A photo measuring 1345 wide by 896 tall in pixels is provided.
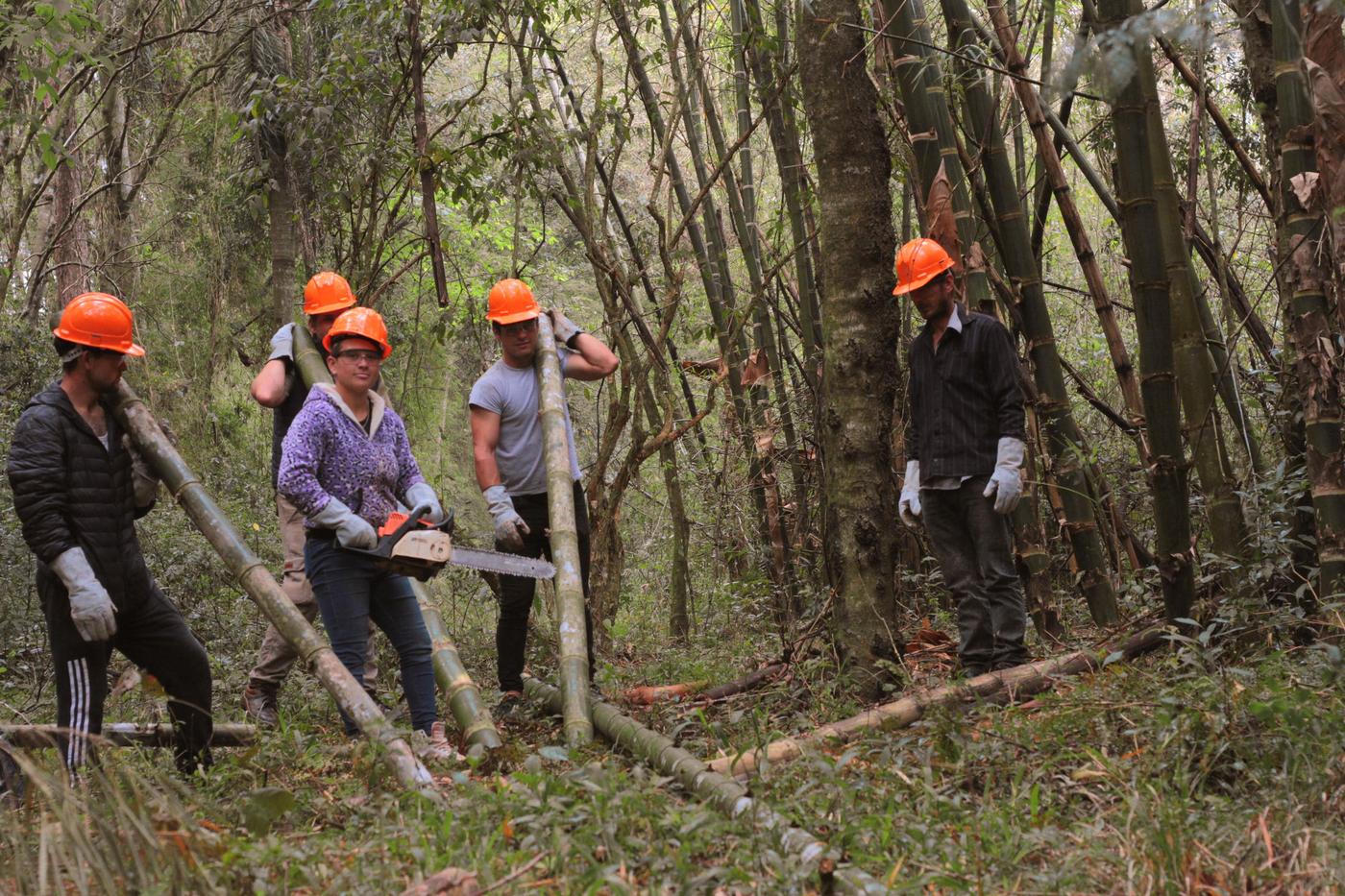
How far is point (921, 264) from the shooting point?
476 cm

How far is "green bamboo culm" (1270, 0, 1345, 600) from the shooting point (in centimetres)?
379

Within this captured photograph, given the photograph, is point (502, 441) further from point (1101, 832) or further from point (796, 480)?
point (1101, 832)

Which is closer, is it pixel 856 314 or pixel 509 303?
pixel 856 314

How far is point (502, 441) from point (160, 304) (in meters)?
8.89

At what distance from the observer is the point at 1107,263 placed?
10367 mm

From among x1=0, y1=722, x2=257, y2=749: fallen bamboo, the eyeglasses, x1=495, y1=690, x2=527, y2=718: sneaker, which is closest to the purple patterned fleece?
the eyeglasses

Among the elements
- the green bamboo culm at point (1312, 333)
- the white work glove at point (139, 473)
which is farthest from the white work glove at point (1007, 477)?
the white work glove at point (139, 473)

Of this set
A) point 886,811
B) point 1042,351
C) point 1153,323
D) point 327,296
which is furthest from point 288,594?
point 1153,323

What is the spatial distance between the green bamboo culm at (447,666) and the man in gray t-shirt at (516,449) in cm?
40

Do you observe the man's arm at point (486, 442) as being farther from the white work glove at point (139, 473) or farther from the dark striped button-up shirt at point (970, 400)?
the dark striped button-up shirt at point (970, 400)

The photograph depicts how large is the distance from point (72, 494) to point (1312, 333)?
427cm

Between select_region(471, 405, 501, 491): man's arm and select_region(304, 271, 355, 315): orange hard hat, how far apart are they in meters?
0.85

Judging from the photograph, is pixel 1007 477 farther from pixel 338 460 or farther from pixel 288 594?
pixel 288 594

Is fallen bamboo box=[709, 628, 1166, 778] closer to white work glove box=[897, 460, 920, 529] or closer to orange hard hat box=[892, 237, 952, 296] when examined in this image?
white work glove box=[897, 460, 920, 529]
